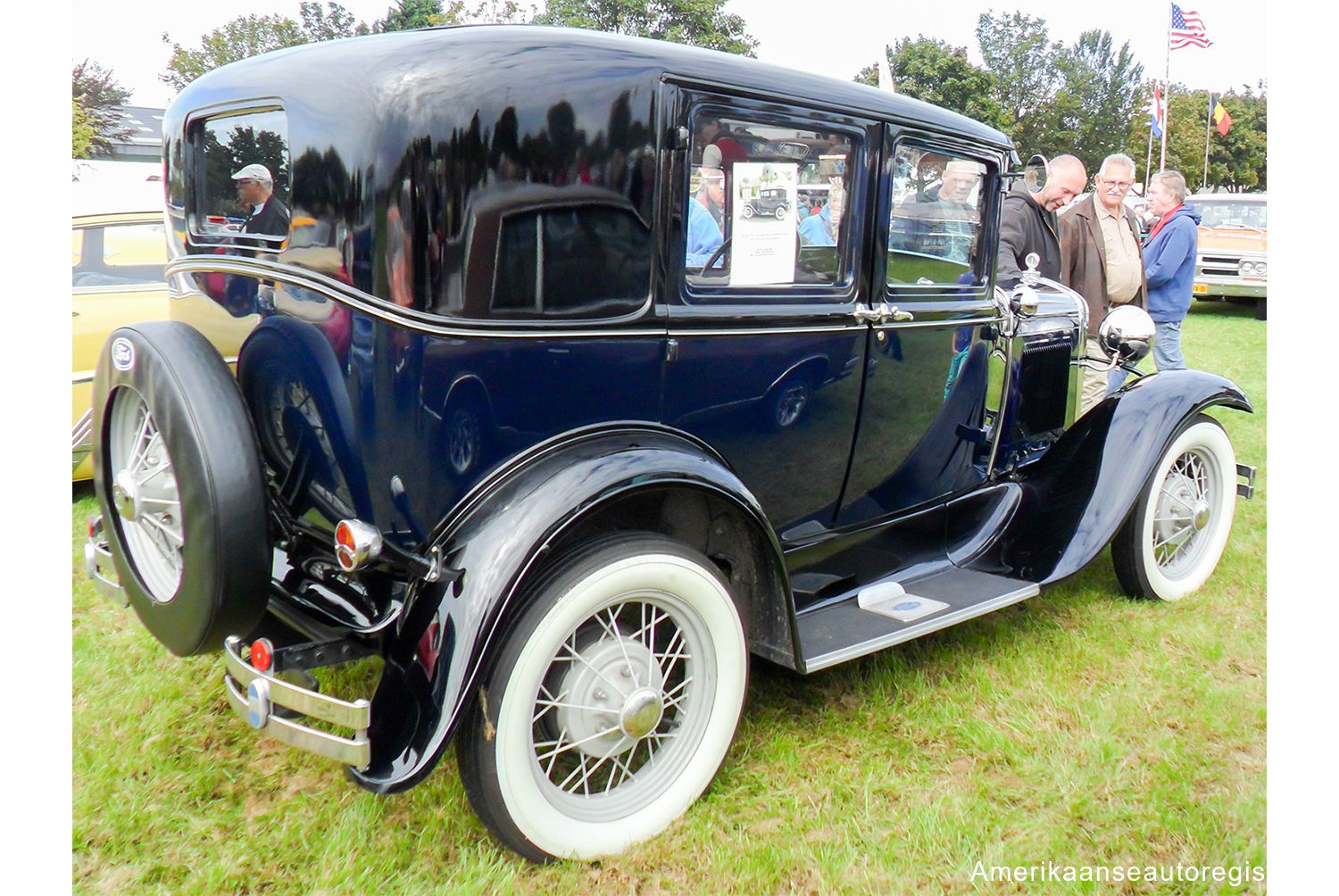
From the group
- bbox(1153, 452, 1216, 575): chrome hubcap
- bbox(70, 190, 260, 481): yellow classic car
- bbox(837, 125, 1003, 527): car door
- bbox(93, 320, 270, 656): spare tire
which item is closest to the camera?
bbox(93, 320, 270, 656): spare tire

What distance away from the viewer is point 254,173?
2486 millimetres

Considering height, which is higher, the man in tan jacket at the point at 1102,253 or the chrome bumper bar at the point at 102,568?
the man in tan jacket at the point at 1102,253

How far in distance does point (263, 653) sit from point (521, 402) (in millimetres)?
827

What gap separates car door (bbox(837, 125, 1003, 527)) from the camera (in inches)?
117

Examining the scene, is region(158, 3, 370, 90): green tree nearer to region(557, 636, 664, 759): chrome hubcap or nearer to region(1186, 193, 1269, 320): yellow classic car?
region(1186, 193, 1269, 320): yellow classic car

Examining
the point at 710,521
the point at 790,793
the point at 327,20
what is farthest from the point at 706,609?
the point at 327,20

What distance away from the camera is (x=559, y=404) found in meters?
2.23

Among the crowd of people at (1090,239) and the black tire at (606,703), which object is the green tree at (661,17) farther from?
the black tire at (606,703)

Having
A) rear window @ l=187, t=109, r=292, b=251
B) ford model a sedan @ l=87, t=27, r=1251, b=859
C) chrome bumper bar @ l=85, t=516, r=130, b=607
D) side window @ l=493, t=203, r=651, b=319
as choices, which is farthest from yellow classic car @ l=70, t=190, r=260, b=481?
side window @ l=493, t=203, r=651, b=319

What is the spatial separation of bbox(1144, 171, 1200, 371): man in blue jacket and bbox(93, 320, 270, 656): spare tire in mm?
6217

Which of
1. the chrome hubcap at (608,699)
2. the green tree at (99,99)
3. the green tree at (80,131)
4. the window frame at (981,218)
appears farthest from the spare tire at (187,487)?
the green tree at (99,99)

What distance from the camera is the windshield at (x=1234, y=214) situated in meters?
13.6

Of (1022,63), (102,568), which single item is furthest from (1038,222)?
(1022,63)

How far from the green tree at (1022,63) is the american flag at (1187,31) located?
27.6 meters
